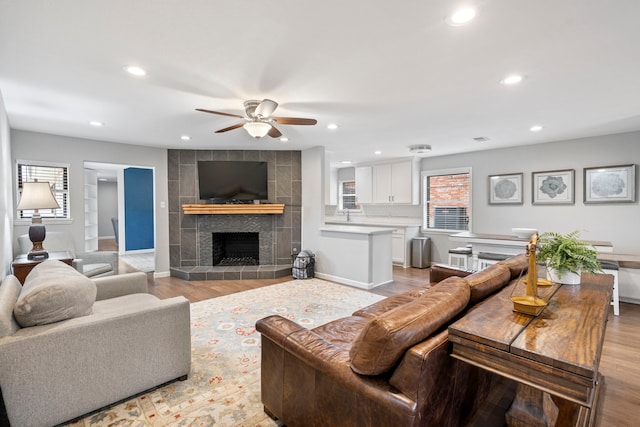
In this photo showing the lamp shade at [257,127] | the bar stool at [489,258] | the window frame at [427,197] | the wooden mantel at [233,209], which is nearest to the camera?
the lamp shade at [257,127]

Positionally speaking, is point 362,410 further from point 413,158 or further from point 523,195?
point 413,158

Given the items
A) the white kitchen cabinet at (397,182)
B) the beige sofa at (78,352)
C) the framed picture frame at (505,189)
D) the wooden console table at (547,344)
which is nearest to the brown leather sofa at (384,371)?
the wooden console table at (547,344)

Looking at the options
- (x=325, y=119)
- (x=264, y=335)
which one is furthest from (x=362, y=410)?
(x=325, y=119)

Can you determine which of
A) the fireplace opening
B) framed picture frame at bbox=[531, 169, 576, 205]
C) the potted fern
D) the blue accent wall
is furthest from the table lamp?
framed picture frame at bbox=[531, 169, 576, 205]

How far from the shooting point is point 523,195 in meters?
5.39

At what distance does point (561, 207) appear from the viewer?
16.5 ft

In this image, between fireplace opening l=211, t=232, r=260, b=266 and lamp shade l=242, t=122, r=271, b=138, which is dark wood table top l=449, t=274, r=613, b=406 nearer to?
lamp shade l=242, t=122, r=271, b=138

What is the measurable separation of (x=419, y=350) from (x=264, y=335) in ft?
3.26

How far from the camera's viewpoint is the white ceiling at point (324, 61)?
5.45 feet

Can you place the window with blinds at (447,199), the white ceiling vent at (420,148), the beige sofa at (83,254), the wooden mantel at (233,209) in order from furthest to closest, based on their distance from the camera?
the window with blinds at (447,199) < the wooden mantel at (233,209) < the white ceiling vent at (420,148) < the beige sofa at (83,254)

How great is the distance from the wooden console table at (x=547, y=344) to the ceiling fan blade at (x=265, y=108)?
7.68ft

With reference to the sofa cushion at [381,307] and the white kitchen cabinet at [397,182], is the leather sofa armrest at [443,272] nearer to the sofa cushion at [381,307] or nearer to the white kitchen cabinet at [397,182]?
the sofa cushion at [381,307]

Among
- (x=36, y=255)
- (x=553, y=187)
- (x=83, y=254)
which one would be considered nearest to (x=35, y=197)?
(x=36, y=255)

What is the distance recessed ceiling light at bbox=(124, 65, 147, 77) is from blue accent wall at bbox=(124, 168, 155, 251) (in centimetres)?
625
